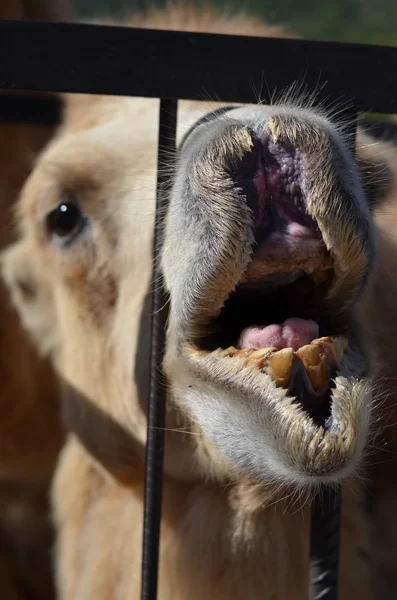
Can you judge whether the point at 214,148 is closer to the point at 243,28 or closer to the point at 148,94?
the point at 148,94

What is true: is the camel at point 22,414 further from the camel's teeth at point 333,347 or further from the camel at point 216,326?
the camel's teeth at point 333,347

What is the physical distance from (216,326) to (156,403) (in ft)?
0.93

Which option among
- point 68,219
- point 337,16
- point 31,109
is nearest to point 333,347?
point 68,219

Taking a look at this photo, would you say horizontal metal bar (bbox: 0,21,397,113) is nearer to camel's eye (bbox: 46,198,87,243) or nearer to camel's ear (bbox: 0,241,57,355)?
camel's eye (bbox: 46,198,87,243)

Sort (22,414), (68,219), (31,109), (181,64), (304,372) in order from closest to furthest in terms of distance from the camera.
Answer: (304,372) < (181,64) < (68,219) < (31,109) < (22,414)

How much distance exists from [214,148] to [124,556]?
122 centimetres

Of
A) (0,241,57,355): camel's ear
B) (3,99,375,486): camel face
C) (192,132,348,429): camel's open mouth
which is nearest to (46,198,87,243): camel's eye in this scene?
(0,241,57,355): camel's ear

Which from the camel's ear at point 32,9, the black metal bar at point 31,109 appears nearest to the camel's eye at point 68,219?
the black metal bar at point 31,109

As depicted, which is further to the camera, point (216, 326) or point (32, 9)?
point (32, 9)

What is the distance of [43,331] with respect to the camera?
2629 millimetres

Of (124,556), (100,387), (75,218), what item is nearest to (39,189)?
(75,218)

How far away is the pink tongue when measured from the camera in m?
1.22

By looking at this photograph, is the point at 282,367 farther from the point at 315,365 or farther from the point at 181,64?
the point at 181,64

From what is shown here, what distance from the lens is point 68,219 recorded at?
6.78ft
